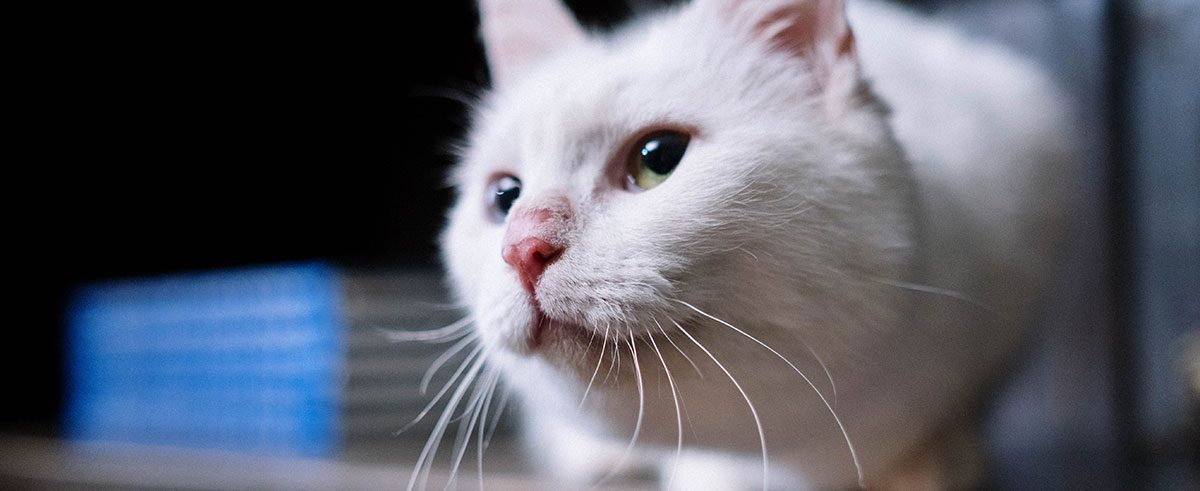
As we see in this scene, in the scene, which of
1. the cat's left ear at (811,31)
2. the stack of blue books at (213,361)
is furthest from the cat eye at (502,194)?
the stack of blue books at (213,361)

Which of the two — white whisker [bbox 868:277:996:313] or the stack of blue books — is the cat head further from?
the stack of blue books

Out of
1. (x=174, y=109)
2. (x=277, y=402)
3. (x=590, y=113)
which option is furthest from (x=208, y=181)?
(x=590, y=113)

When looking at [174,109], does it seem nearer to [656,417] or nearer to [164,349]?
[164,349]

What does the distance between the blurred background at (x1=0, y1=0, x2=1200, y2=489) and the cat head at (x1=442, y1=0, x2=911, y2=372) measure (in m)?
0.26

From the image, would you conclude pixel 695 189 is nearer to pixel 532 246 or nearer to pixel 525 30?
pixel 532 246

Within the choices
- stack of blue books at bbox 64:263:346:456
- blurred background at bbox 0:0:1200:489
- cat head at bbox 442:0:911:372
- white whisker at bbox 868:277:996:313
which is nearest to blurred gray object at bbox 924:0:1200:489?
blurred background at bbox 0:0:1200:489

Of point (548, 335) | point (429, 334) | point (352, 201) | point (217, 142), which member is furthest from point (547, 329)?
point (217, 142)

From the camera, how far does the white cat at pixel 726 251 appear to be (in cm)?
53

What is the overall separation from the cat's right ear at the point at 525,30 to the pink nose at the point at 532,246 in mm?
273

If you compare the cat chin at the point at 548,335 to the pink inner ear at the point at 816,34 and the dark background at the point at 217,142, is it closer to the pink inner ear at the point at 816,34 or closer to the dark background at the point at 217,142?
the pink inner ear at the point at 816,34

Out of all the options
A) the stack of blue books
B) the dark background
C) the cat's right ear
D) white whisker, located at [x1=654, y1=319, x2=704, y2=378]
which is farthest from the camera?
the dark background

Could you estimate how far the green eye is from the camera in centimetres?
58

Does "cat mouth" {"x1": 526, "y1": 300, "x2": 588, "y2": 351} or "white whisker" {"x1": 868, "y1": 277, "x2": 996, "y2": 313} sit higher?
"cat mouth" {"x1": 526, "y1": 300, "x2": 588, "y2": 351}

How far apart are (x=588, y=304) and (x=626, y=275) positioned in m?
0.03
